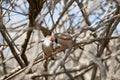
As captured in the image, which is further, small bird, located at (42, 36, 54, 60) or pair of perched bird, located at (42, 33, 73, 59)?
small bird, located at (42, 36, 54, 60)

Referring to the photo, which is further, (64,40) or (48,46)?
(48,46)

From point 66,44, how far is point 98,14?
1.28 meters

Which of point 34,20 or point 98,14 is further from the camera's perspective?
point 98,14

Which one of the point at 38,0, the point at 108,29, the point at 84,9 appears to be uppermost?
the point at 38,0

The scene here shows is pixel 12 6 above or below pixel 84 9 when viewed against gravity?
above

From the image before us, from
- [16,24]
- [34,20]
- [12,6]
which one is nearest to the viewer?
[34,20]

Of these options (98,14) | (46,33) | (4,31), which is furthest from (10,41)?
Answer: (98,14)

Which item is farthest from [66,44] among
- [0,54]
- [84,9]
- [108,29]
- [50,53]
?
[0,54]

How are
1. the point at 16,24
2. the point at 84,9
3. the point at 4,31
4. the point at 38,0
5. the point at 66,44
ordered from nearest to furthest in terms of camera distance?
the point at 66,44, the point at 38,0, the point at 4,31, the point at 84,9, the point at 16,24

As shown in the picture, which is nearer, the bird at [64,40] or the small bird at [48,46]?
the bird at [64,40]

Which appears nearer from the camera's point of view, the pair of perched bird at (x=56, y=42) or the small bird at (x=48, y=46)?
the pair of perched bird at (x=56, y=42)

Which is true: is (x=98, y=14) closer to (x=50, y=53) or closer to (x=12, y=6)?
(x=12, y=6)

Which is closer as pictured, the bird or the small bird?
the bird

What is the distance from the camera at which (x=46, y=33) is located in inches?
77.3
